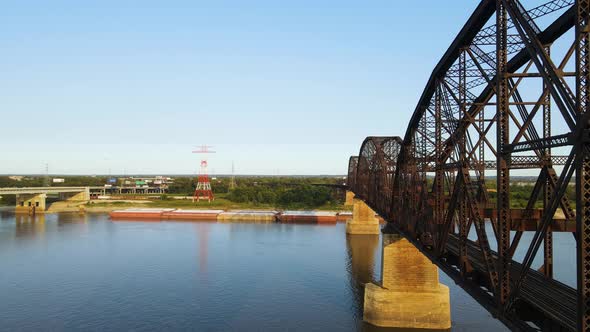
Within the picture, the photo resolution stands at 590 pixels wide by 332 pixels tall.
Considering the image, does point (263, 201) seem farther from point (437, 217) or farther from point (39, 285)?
point (437, 217)

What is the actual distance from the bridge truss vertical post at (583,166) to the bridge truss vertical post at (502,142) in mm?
2907

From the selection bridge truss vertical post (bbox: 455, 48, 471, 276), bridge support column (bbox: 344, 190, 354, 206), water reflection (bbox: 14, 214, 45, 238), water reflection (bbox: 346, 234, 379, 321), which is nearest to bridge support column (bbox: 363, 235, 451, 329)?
water reflection (bbox: 346, 234, 379, 321)

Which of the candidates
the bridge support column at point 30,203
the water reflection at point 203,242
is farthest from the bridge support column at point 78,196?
the water reflection at point 203,242

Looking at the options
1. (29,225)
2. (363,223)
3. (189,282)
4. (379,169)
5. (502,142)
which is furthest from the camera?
(29,225)

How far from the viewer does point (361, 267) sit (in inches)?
1992

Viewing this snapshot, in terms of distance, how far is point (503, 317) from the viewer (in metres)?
12.0

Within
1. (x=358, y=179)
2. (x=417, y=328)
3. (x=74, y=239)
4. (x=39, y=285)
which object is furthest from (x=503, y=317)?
(x=74, y=239)

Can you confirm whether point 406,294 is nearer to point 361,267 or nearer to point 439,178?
point 439,178

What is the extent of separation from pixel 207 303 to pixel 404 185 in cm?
1742

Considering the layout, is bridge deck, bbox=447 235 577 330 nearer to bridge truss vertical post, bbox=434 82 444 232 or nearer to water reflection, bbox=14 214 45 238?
bridge truss vertical post, bbox=434 82 444 232

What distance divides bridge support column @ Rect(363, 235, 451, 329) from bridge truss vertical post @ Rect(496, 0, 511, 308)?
20027 mm

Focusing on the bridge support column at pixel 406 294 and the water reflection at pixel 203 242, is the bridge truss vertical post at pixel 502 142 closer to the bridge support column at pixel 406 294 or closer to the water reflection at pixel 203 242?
the bridge support column at pixel 406 294

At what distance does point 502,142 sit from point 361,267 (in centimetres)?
4025

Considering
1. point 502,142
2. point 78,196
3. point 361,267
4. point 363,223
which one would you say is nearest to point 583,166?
Result: point 502,142
